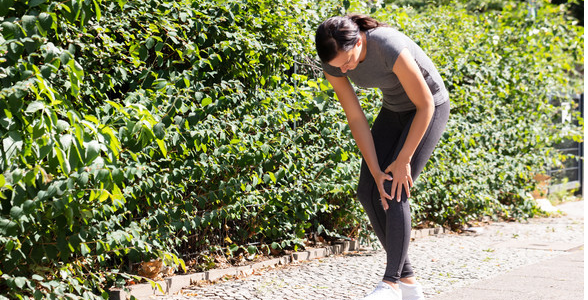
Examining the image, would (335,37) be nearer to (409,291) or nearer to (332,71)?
(332,71)

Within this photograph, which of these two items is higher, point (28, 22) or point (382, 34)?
point (382, 34)

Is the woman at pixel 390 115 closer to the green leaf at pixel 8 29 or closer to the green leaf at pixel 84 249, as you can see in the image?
the green leaf at pixel 8 29

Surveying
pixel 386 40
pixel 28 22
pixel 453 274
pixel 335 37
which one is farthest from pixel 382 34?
pixel 453 274

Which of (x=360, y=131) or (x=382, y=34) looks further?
(x=360, y=131)

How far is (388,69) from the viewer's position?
3.15m

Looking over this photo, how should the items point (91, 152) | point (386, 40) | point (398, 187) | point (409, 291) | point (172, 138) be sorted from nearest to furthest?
point (91, 152) → point (386, 40) → point (398, 187) → point (409, 291) → point (172, 138)

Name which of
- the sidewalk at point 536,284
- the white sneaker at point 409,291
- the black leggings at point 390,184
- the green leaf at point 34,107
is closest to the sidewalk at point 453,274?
the sidewalk at point 536,284

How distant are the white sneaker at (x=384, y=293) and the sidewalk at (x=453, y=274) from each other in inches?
40.2

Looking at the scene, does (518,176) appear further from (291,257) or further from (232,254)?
(232,254)

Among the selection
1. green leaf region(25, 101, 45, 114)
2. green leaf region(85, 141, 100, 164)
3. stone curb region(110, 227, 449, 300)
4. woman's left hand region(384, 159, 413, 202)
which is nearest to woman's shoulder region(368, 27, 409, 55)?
woman's left hand region(384, 159, 413, 202)

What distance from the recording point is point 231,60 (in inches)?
189

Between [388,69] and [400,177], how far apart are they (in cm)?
51

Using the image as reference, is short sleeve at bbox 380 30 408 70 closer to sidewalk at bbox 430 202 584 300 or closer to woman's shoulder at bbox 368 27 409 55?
woman's shoulder at bbox 368 27 409 55

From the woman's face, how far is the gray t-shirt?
7 centimetres
